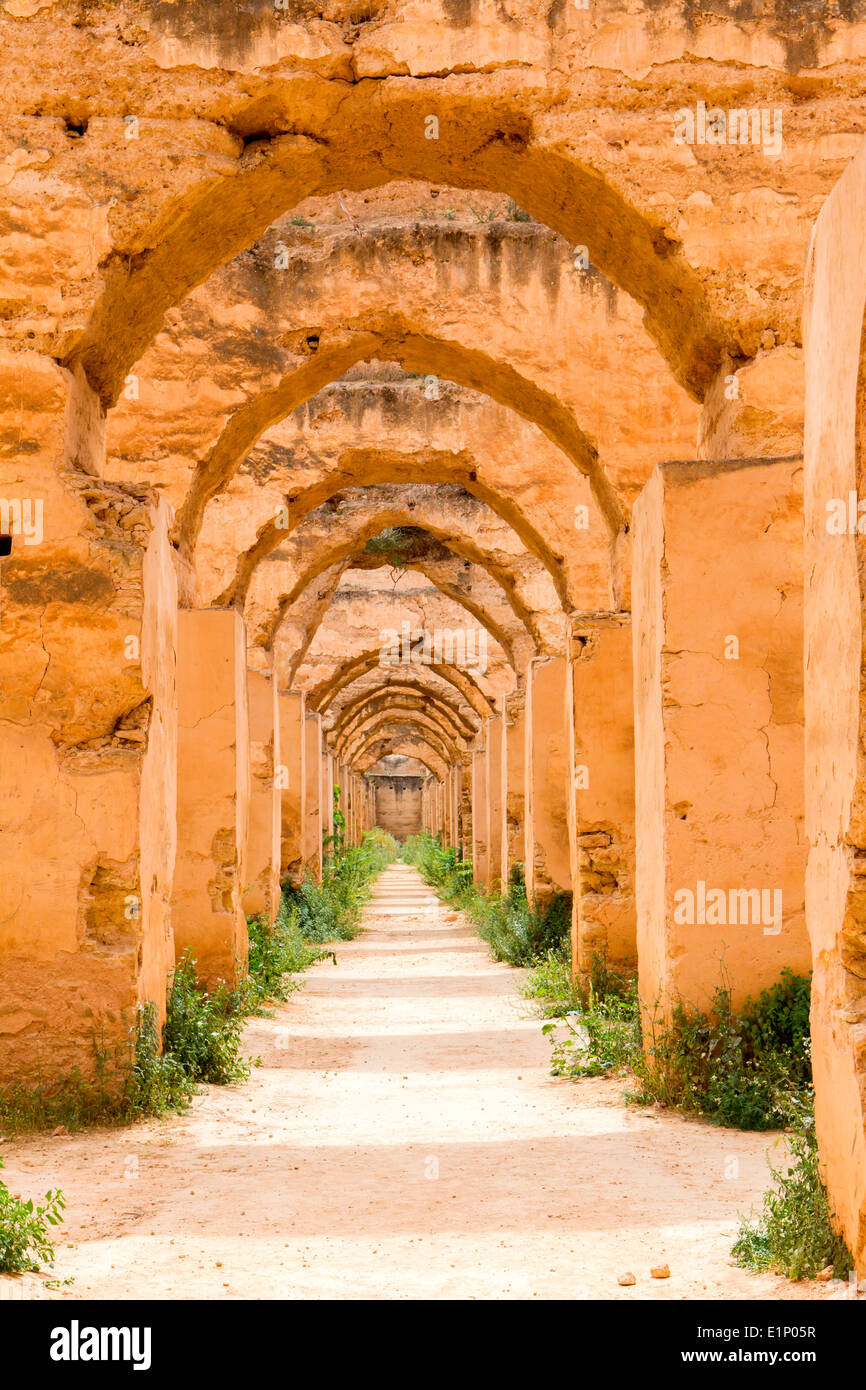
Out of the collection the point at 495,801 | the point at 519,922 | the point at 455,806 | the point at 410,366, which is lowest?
the point at 519,922

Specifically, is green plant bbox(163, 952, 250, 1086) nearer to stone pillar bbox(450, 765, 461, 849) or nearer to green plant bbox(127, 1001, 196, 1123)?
green plant bbox(127, 1001, 196, 1123)

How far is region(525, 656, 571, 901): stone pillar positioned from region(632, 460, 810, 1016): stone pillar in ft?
19.1

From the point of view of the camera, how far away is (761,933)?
585 centimetres

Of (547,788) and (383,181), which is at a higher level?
(383,181)

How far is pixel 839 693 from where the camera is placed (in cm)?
320

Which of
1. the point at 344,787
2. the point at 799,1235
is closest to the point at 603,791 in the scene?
the point at 799,1235

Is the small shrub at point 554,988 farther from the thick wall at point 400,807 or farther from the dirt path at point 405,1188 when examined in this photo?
the thick wall at point 400,807

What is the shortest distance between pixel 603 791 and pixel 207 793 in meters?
2.76

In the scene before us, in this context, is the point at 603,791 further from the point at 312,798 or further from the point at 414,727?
the point at 414,727

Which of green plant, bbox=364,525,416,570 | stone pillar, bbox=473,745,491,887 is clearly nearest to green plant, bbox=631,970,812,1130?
green plant, bbox=364,525,416,570

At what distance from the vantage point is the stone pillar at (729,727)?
19.2ft

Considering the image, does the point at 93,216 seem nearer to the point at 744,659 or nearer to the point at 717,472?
the point at 717,472

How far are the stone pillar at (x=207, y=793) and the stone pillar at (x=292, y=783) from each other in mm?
5776

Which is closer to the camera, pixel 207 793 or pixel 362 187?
pixel 362 187
